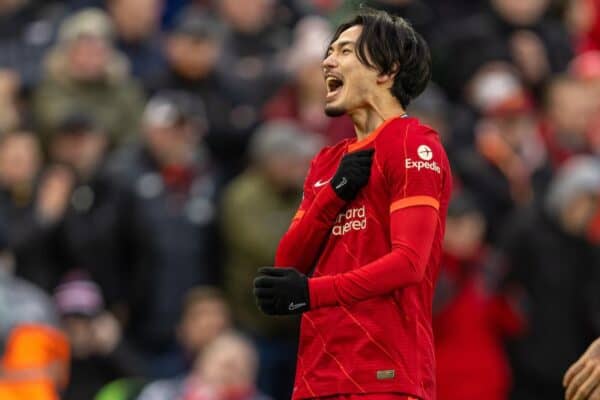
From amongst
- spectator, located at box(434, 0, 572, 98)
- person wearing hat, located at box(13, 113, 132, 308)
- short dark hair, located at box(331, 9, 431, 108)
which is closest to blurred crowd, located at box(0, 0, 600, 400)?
person wearing hat, located at box(13, 113, 132, 308)

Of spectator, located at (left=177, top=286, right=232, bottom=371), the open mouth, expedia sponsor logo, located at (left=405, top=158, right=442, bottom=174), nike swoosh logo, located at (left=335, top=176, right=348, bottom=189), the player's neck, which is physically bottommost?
spectator, located at (left=177, top=286, right=232, bottom=371)

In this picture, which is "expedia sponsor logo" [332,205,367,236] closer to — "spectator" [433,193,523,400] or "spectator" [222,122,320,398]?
"spectator" [433,193,523,400]

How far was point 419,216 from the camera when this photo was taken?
4957 millimetres

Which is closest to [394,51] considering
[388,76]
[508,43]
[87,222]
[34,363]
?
[388,76]

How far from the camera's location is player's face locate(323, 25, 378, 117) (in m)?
5.18

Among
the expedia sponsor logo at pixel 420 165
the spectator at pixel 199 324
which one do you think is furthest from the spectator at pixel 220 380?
the expedia sponsor logo at pixel 420 165

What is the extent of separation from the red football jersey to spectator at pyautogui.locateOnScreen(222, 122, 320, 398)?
5.39m

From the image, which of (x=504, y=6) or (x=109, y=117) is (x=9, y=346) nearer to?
(x=109, y=117)

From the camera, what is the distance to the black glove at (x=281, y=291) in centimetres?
489

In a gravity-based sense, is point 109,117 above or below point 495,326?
above

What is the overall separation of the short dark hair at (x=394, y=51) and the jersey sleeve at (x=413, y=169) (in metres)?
0.23

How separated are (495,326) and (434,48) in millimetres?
3005

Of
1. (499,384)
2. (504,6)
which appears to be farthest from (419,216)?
(504,6)

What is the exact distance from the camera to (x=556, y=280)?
10.8m
